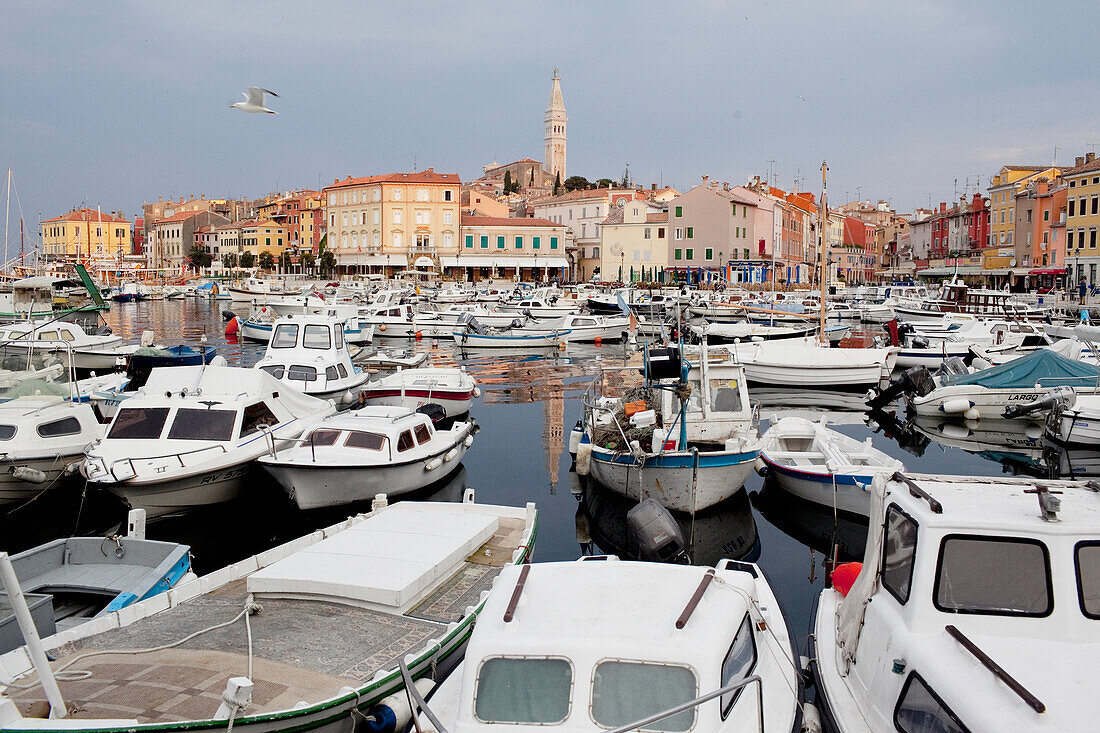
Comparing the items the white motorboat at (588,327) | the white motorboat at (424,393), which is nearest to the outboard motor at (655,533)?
the white motorboat at (424,393)

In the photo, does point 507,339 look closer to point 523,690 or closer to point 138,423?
point 138,423

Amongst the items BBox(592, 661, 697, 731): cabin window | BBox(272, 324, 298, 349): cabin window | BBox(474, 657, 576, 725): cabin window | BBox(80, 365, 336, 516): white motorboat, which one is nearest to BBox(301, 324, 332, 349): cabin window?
BBox(272, 324, 298, 349): cabin window

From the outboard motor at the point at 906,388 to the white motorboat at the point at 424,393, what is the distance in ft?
41.7

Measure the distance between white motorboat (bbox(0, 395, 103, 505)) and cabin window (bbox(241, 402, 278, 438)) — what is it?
2.49 meters

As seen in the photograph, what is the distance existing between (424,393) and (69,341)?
11664 mm

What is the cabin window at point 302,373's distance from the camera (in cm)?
1983

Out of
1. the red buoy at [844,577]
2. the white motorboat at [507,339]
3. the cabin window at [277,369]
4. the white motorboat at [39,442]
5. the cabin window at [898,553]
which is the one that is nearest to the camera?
the cabin window at [898,553]

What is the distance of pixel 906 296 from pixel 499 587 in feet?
201

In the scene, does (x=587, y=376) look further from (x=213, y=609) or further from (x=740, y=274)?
(x=740, y=274)

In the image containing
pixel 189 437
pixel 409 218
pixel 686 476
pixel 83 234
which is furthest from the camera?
pixel 83 234

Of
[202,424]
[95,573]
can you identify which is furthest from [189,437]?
[95,573]

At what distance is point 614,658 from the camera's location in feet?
16.4

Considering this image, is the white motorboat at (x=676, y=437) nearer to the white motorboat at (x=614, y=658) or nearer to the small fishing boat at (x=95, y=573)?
the small fishing boat at (x=95, y=573)

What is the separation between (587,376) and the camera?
105 feet
